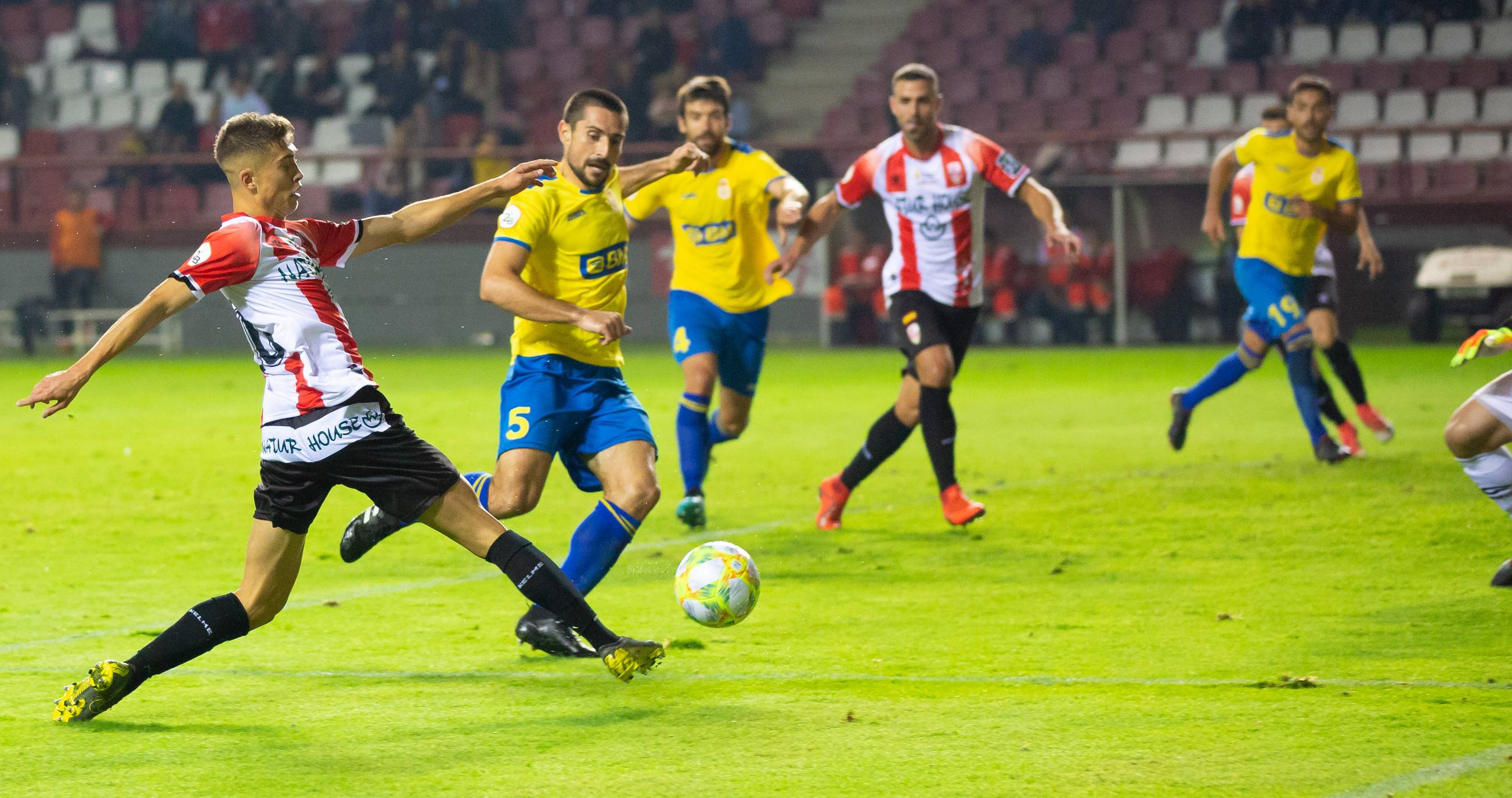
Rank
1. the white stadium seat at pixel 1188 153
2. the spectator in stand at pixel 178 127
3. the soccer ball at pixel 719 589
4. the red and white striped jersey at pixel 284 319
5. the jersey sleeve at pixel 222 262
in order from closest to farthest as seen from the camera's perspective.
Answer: the jersey sleeve at pixel 222 262, the red and white striped jersey at pixel 284 319, the soccer ball at pixel 719 589, the white stadium seat at pixel 1188 153, the spectator in stand at pixel 178 127

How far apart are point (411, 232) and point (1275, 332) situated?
6.70 meters

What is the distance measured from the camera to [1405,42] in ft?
75.6

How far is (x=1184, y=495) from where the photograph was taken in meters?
9.28

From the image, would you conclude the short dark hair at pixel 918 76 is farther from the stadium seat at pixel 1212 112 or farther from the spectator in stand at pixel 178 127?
the spectator in stand at pixel 178 127

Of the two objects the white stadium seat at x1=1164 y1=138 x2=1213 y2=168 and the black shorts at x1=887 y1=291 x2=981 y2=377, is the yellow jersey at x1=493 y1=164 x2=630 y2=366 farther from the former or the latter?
the white stadium seat at x1=1164 y1=138 x2=1213 y2=168

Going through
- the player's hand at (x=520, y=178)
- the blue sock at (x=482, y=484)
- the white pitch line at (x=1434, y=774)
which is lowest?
the white pitch line at (x=1434, y=774)

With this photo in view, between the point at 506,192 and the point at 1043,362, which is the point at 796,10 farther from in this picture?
the point at 506,192

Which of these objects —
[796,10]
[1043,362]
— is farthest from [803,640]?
[796,10]

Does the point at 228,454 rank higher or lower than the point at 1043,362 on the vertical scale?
higher

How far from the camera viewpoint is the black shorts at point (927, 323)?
8.29 meters

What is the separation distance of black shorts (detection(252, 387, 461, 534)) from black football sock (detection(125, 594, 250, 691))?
0.92 ft

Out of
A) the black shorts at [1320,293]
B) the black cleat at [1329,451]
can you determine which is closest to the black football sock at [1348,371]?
the black shorts at [1320,293]

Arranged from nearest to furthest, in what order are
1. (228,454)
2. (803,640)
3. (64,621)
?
1. (803,640)
2. (64,621)
3. (228,454)

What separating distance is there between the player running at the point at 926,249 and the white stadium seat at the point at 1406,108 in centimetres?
1576
